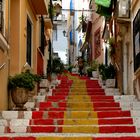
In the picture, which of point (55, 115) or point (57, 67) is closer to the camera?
point (55, 115)

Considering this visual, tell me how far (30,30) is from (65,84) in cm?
286

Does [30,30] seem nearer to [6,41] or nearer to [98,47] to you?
[6,41]

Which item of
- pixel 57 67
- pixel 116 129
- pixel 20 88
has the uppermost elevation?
pixel 57 67

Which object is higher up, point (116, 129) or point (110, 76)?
point (110, 76)

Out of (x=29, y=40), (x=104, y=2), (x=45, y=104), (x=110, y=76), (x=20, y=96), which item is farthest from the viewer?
(x=104, y=2)

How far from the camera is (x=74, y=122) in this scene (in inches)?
360

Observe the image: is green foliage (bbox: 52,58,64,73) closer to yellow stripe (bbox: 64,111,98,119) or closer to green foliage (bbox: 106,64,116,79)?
green foliage (bbox: 106,64,116,79)

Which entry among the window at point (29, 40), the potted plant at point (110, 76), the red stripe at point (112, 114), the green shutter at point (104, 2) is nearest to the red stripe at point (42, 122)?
the red stripe at point (112, 114)

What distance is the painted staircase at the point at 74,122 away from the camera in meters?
7.95

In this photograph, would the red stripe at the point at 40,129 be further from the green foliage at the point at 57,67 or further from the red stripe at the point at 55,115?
the green foliage at the point at 57,67

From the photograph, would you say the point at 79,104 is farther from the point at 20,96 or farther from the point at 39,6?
the point at 39,6

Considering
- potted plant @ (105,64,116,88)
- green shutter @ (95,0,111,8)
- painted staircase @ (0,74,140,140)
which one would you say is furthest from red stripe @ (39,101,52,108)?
green shutter @ (95,0,111,8)

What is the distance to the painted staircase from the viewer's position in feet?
26.1

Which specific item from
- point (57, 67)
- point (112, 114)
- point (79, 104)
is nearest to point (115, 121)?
point (112, 114)
